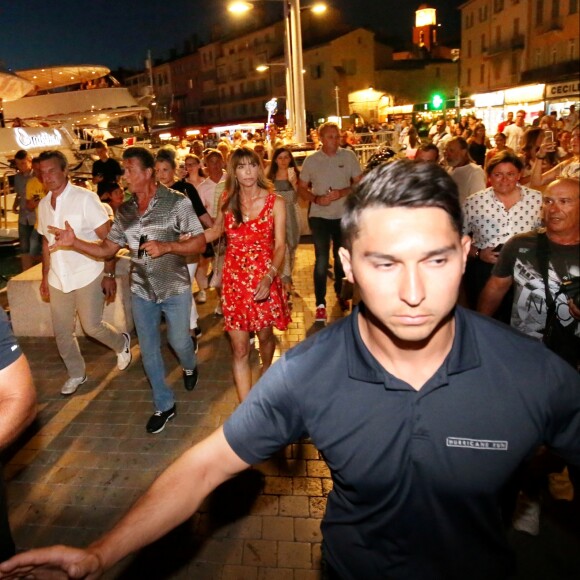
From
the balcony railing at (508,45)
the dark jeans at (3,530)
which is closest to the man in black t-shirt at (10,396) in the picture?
the dark jeans at (3,530)

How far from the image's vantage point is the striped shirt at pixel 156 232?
461 centimetres

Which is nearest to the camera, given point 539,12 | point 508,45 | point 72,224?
point 72,224

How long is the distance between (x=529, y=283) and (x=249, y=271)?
7.34 ft

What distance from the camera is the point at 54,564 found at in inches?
61.2

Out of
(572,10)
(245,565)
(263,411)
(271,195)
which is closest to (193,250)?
(271,195)

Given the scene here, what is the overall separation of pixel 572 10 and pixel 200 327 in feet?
125

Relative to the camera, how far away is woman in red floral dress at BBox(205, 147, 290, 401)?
464cm

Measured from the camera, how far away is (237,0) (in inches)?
560

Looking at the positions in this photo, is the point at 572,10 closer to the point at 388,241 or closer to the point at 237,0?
the point at 237,0

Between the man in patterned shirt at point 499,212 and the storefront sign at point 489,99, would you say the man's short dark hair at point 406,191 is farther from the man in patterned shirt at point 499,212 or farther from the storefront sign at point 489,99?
the storefront sign at point 489,99

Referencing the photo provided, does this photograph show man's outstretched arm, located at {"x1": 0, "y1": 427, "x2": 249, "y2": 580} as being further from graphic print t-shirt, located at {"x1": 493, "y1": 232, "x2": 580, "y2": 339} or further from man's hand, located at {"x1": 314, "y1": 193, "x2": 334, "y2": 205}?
man's hand, located at {"x1": 314, "y1": 193, "x2": 334, "y2": 205}

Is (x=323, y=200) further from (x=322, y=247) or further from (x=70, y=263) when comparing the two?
(x=70, y=263)

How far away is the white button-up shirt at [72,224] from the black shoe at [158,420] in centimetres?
144

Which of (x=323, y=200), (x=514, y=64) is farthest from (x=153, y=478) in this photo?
(x=514, y=64)
